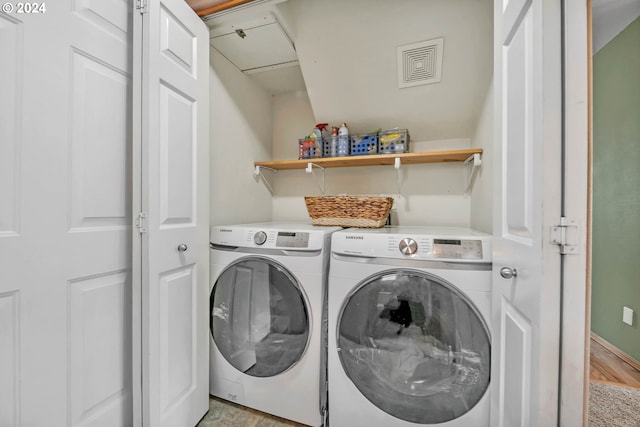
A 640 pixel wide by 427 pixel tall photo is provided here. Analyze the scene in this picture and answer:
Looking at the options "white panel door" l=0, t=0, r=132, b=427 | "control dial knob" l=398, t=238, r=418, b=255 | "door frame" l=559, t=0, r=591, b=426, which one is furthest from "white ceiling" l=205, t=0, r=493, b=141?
"control dial knob" l=398, t=238, r=418, b=255

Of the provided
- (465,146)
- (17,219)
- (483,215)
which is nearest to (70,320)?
(17,219)

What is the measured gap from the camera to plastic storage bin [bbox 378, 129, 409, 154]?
1694 mm

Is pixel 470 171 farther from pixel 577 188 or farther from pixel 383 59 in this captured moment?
pixel 577 188

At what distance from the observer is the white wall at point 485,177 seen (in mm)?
1278

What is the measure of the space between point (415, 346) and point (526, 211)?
2.28 ft

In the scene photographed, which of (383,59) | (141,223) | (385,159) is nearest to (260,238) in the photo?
(141,223)

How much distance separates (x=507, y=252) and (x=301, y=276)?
0.81 meters

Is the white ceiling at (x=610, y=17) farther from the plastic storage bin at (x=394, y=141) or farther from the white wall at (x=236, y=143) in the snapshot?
the white wall at (x=236, y=143)

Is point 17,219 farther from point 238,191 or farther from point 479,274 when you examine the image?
point 479,274

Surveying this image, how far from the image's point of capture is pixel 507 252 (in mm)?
823

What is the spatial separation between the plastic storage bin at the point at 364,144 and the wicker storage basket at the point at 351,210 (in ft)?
1.39

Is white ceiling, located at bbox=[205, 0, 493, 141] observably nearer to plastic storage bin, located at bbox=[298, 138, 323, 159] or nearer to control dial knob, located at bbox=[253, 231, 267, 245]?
plastic storage bin, located at bbox=[298, 138, 323, 159]

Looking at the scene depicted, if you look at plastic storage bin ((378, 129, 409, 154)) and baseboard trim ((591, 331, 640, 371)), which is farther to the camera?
plastic storage bin ((378, 129, 409, 154))

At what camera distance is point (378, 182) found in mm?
1979
